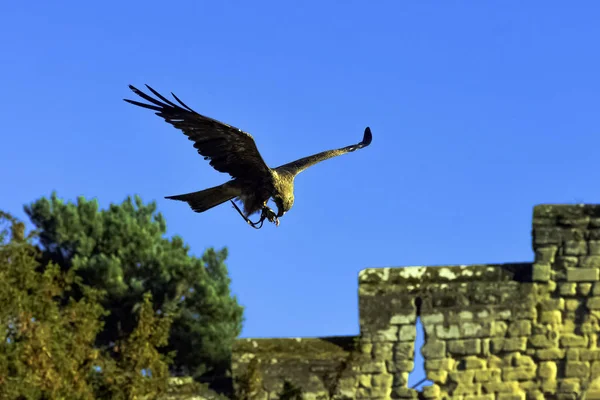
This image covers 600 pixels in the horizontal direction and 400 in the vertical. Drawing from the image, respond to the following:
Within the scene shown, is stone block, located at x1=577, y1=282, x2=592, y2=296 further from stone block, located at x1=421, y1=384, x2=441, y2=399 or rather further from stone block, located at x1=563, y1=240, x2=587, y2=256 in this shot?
stone block, located at x1=421, y1=384, x2=441, y2=399

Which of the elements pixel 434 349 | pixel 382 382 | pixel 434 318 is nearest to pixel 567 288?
pixel 434 318

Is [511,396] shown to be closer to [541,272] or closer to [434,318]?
[434,318]

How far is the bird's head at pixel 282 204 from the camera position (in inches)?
405

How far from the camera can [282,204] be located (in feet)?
33.8

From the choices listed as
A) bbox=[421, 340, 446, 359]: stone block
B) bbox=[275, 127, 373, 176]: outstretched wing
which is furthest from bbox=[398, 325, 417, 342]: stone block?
bbox=[275, 127, 373, 176]: outstretched wing

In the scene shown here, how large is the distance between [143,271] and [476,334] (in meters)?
9.61

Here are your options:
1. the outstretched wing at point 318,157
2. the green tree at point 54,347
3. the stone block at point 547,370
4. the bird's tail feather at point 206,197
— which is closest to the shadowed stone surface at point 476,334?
the stone block at point 547,370

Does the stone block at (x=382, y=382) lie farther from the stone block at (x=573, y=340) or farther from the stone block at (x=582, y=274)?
the stone block at (x=582, y=274)

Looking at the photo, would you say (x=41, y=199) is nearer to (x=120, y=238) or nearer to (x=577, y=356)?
(x=120, y=238)

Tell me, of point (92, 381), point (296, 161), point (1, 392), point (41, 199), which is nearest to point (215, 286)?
point (41, 199)

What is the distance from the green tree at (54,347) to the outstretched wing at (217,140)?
713 cm

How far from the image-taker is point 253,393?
59.1 ft

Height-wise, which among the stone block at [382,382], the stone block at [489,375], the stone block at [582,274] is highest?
the stone block at [582,274]

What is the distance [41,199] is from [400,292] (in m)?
10.8
